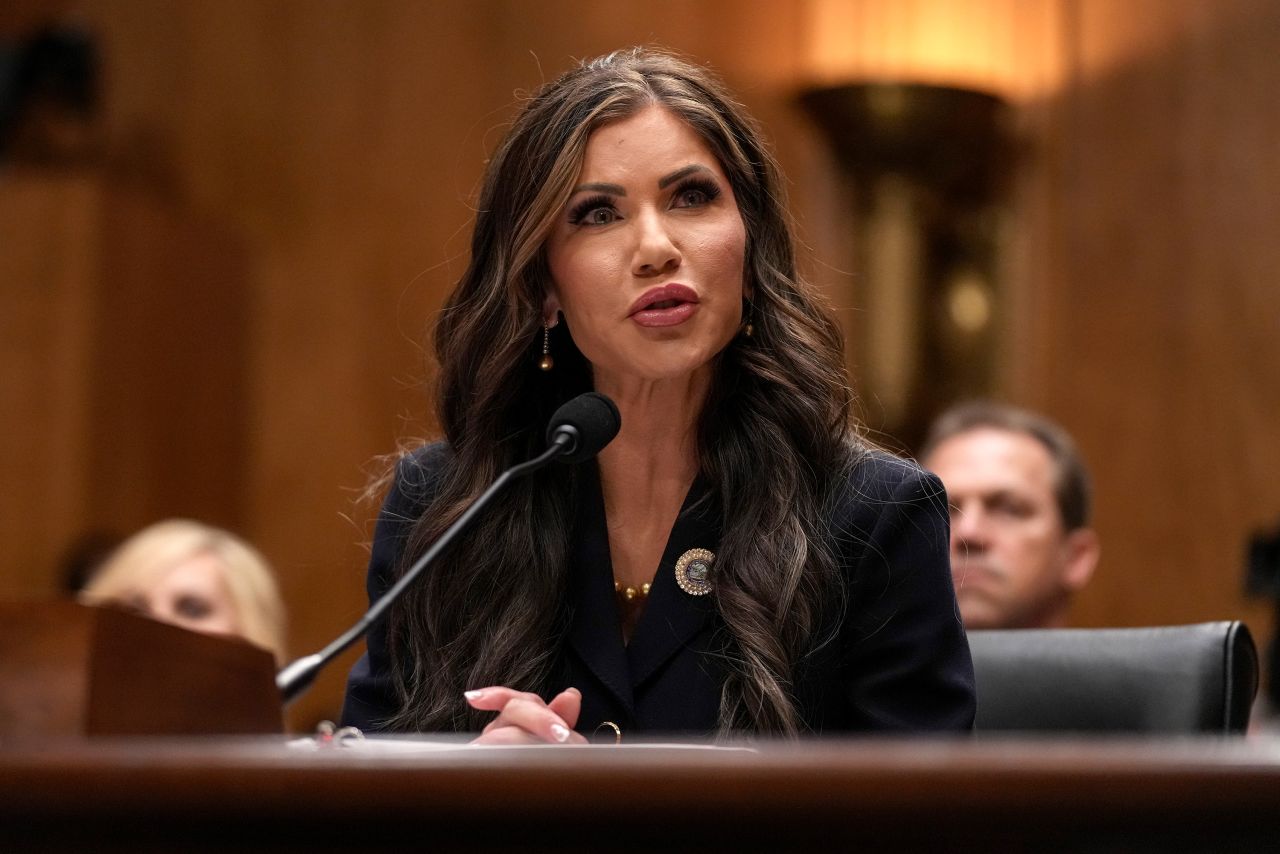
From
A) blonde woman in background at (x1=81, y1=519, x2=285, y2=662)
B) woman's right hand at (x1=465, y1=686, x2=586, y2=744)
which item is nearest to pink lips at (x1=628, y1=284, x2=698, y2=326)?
woman's right hand at (x1=465, y1=686, x2=586, y2=744)

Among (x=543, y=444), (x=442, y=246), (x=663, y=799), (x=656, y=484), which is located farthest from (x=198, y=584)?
(x=663, y=799)

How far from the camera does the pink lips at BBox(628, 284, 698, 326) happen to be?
2.05m

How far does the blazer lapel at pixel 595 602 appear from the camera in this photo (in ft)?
6.45

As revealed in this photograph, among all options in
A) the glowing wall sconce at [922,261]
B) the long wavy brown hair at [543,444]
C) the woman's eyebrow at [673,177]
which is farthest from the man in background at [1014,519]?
the glowing wall sconce at [922,261]

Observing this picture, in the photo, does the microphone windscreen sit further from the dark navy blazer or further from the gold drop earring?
the gold drop earring

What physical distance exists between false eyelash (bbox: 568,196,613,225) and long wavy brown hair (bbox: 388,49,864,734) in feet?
0.09

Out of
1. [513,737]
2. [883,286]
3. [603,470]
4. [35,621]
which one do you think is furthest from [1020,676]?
[883,286]

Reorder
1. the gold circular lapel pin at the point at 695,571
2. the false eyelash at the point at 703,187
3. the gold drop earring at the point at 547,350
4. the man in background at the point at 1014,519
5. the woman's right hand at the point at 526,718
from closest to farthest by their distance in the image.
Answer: the woman's right hand at the point at 526,718
the gold circular lapel pin at the point at 695,571
the false eyelash at the point at 703,187
the gold drop earring at the point at 547,350
the man in background at the point at 1014,519

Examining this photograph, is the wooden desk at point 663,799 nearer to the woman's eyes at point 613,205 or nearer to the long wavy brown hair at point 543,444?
the long wavy brown hair at point 543,444

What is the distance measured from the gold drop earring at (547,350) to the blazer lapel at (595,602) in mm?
146

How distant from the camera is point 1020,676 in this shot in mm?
2154

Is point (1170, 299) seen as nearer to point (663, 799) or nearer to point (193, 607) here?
point (193, 607)

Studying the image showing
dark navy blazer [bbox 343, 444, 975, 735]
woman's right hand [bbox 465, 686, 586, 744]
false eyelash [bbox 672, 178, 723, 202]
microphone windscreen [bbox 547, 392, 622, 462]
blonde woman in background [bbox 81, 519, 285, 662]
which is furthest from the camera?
blonde woman in background [bbox 81, 519, 285, 662]

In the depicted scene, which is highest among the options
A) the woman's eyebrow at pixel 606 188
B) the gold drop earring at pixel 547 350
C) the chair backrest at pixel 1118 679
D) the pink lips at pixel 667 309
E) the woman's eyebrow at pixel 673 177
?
the woman's eyebrow at pixel 673 177
